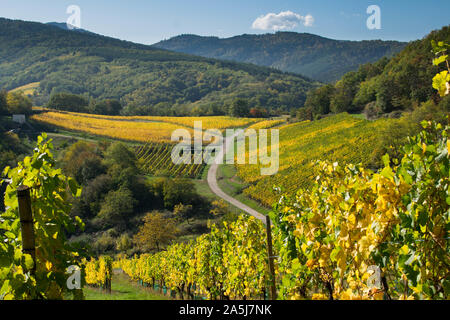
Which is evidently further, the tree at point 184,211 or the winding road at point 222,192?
the tree at point 184,211

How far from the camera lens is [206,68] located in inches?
5650

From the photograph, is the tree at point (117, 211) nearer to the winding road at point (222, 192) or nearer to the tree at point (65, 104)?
the winding road at point (222, 192)

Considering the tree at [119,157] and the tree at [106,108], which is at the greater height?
the tree at [106,108]

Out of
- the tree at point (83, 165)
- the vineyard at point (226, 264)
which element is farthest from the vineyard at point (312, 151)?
the tree at point (83, 165)

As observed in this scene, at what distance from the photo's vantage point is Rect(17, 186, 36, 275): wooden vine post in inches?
72.6

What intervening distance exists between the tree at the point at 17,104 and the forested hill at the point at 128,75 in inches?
1853

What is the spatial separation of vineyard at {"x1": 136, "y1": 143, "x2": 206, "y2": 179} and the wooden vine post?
34840mm

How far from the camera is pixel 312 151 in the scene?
3119cm

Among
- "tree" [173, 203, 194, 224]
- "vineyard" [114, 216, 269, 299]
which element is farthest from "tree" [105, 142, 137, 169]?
"vineyard" [114, 216, 269, 299]

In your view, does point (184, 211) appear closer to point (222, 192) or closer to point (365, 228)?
point (222, 192)

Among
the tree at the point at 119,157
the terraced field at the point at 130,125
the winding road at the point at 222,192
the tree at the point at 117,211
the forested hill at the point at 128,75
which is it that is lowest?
the tree at the point at 117,211

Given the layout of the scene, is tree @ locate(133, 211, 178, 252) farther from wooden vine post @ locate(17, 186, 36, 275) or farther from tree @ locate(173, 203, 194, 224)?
wooden vine post @ locate(17, 186, 36, 275)

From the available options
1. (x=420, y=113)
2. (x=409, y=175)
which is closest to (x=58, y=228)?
(x=409, y=175)

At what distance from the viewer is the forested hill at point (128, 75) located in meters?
112
